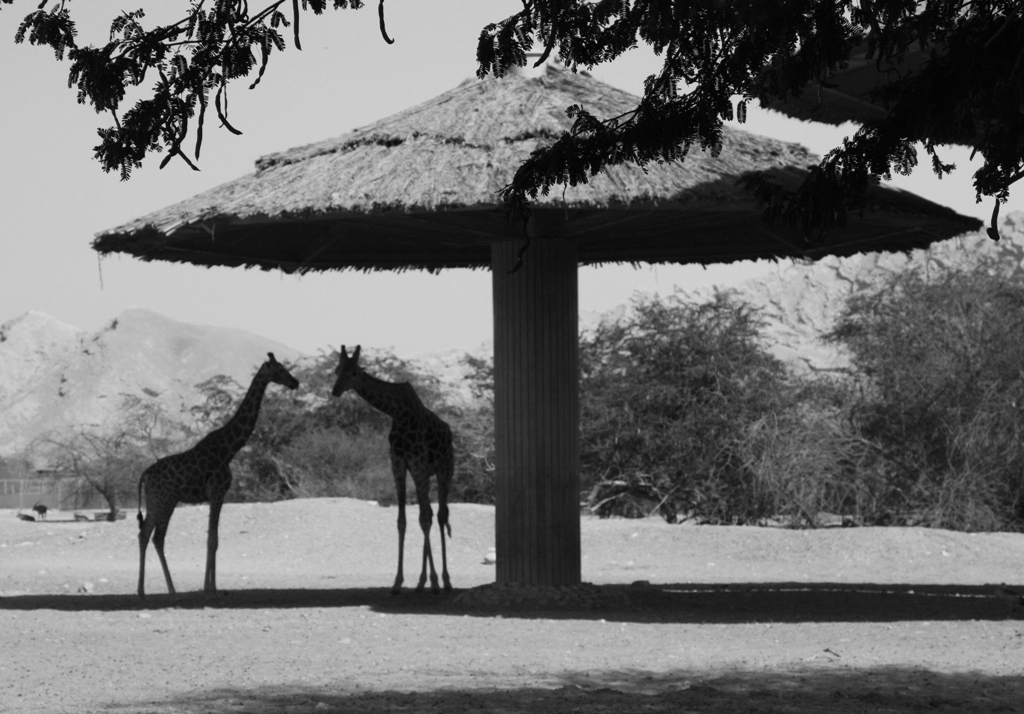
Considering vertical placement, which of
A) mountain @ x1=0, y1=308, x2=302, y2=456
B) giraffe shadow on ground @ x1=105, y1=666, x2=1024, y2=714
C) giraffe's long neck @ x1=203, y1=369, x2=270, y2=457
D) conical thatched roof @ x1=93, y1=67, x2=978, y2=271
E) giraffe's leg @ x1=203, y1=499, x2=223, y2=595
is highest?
mountain @ x1=0, y1=308, x2=302, y2=456

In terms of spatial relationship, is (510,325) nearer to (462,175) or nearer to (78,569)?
(462,175)

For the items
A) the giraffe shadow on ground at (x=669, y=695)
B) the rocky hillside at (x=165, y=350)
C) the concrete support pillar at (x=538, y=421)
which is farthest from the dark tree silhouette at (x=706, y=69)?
the rocky hillside at (x=165, y=350)

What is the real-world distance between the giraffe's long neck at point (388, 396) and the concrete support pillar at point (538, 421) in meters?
1.16

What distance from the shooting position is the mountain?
64.5 metres

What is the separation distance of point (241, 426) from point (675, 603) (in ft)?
12.1

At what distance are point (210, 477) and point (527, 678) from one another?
4928mm

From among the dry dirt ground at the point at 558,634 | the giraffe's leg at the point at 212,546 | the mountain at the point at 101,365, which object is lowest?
the dry dirt ground at the point at 558,634

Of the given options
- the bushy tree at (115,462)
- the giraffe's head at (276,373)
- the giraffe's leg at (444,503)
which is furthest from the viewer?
the bushy tree at (115,462)

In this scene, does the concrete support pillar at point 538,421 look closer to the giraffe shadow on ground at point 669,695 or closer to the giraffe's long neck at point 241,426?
the giraffe's long neck at point 241,426

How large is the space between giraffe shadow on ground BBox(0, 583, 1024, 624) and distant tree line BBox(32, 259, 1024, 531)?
268 inches

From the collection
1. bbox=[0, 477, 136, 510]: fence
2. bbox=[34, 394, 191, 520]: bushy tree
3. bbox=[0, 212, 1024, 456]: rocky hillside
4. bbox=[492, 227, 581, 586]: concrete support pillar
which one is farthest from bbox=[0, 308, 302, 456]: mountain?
bbox=[492, 227, 581, 586]: concrete support pillar

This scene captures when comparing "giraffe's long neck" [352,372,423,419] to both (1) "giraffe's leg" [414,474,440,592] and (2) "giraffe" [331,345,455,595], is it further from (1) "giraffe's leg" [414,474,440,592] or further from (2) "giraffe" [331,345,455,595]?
(1) "giraffe's leg" [414,474,440,592]

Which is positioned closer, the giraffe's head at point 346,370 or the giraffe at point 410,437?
the giraffe's head at point 346,370

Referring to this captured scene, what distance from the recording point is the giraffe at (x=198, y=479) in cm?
1206
